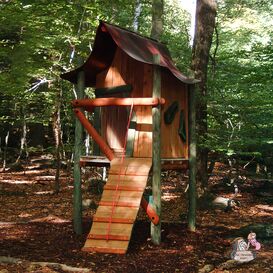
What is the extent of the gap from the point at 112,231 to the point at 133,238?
121 centimetres

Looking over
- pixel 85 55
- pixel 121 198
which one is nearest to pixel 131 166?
pixel 121 198

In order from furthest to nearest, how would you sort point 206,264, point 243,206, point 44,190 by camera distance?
point 44,190 → point 243,206 → point 206,264

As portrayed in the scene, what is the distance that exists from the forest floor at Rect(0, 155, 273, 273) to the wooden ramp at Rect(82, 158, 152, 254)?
0.23m

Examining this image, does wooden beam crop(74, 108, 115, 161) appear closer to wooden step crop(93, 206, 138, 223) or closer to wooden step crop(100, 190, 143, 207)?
wooden step crop(100, 190, 143, 207)

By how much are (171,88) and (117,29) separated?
1.67m

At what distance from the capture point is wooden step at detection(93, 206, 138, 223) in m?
6.78

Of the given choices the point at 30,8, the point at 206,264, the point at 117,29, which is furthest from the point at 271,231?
the point at 30,8

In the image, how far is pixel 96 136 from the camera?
800 cm

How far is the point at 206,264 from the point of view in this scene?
6316mm

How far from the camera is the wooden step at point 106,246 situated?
6543 mm

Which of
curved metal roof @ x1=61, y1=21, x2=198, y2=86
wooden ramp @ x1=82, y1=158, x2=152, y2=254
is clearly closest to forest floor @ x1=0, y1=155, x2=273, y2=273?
wooden ramp @ x1=82, y1=158, x2=152, y2=254

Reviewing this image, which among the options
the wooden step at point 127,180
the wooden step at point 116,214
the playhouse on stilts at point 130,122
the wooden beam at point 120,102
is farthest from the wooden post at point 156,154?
the wooden step at point 116,214

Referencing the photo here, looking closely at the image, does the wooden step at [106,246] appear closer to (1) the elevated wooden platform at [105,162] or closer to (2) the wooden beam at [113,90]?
(1) the elevated wooden platform at [105,162]

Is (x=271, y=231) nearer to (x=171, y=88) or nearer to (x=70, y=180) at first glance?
(x=171, y=88)
